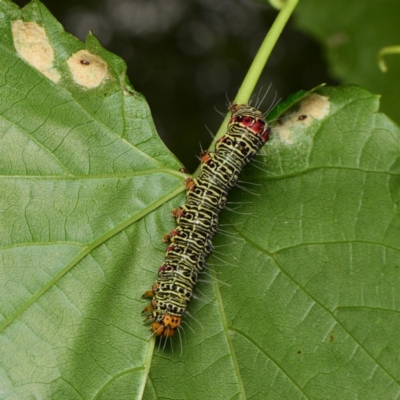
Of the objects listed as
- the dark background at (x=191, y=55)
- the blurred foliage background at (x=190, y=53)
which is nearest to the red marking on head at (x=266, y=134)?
the blurred foliage background at (x=190, y=53)

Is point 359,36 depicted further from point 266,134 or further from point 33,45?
point 33,45

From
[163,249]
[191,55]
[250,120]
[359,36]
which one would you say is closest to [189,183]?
[163,249]

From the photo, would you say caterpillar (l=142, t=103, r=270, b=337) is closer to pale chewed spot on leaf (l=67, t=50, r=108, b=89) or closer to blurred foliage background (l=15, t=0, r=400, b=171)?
pale chewed spot on leaf (l=67, t=50, r=108, b=89)

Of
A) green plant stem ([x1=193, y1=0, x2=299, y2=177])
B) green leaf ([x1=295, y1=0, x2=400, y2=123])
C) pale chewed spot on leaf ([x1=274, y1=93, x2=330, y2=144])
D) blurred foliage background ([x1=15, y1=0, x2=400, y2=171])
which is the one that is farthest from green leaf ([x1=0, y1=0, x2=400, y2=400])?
blurred foliage background ([x1=15, y1=0, x2=400, y2=171])

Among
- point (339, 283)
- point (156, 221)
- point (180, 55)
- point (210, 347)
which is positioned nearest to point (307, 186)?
point (339, 283)

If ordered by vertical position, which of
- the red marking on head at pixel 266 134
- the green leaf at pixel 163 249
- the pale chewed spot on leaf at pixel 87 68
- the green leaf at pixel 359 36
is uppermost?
the green leaf at pixel 359 36

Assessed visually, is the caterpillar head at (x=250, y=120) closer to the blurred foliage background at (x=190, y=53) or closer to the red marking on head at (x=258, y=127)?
the red marking on head at (x=258, y=127)
